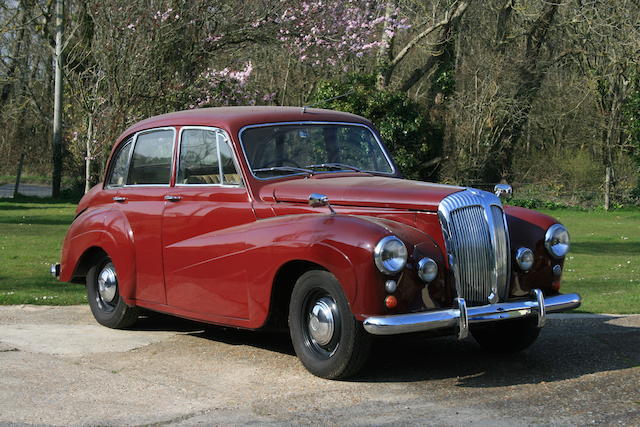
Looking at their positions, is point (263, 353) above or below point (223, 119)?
below

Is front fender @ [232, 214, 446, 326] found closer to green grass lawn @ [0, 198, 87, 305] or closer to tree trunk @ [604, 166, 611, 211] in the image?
green grass lawn @ [0, 198, 87, 305]

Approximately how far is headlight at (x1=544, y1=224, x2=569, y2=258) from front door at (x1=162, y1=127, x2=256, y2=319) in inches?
86.4

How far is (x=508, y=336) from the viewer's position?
705cm

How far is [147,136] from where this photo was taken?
8.15m

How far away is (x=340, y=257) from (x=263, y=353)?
1.51m

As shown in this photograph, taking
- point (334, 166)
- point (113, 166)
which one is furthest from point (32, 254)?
point (334, 166)

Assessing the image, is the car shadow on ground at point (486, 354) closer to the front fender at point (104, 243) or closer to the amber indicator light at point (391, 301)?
the amber indicator light at point (391, 301)

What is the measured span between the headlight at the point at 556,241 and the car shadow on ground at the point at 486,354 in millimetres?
796

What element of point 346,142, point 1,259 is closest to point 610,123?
point 1,259

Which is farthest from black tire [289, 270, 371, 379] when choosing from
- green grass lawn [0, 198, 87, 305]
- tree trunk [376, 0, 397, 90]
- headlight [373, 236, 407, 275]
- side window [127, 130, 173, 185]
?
tree trunk [376, 0, 397, 90]

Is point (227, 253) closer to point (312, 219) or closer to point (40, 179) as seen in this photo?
point (312, 219)

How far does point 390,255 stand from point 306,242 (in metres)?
0.61

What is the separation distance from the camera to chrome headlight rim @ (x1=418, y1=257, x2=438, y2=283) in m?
5.84

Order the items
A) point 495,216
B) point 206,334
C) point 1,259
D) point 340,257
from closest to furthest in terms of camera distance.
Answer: point 340,257 → point 495,216 → point 206,334 → point 1,259
